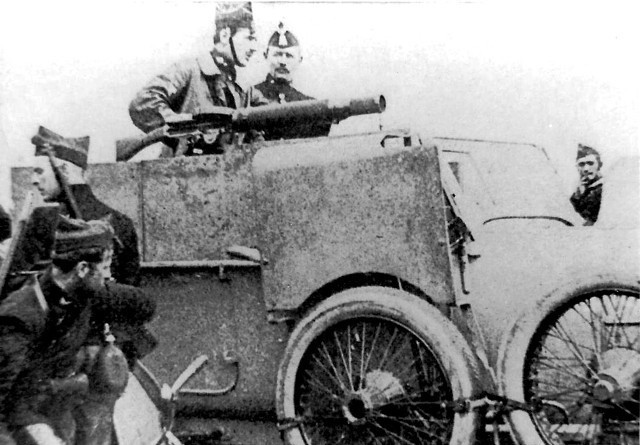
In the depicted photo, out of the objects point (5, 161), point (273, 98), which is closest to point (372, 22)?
point (273, 98)

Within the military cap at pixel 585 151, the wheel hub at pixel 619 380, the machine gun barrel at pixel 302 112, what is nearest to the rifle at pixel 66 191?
the machine gun barrel at pixel 302 112

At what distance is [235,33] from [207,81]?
391 mm

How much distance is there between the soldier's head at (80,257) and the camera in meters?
2.97

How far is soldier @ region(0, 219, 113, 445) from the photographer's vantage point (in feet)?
9.02

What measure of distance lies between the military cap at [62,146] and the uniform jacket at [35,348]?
69 centimetres

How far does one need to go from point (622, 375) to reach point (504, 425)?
598 millimetres

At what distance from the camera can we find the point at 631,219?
3115 mm

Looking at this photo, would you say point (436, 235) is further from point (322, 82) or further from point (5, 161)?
point (5, 161)

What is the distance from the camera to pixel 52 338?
9.50ft

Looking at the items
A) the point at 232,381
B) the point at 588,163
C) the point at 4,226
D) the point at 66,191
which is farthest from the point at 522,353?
the point at 4,226

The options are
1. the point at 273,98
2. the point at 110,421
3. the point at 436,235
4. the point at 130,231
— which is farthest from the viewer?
the point at 273,98

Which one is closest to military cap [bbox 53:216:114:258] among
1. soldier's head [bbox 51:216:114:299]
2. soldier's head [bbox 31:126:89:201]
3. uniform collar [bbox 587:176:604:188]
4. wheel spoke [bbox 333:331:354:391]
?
soldier's head [bbox 51:216:114:299]

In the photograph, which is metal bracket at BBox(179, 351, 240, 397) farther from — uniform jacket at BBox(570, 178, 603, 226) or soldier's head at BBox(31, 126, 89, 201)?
uniform jacket at BBox(570, 178, 603, 226)

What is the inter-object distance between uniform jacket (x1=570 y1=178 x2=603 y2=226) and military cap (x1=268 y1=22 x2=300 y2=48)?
6.18ft
